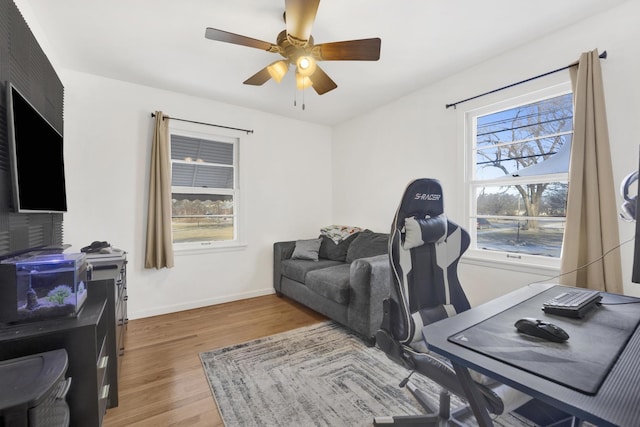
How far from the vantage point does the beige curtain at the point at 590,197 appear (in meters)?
1.87

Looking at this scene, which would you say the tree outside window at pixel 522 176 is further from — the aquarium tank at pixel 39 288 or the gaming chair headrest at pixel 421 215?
the aquarium tank at pixel 39 288

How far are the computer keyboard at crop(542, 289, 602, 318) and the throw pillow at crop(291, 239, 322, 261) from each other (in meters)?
2.71

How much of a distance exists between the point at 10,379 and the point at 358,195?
3.58m

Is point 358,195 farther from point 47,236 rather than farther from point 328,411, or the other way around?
point 47,236

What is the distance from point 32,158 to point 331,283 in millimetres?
2380

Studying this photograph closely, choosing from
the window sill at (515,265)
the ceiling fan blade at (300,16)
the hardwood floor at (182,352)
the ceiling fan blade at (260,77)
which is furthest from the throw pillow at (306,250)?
the ceiling fan blade at (300,16)

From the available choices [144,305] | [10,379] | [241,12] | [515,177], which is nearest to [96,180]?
[144,305]

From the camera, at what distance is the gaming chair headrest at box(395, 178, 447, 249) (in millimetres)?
1479

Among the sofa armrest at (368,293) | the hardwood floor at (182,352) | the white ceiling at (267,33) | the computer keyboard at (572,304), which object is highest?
the white ceiling at (267,33)

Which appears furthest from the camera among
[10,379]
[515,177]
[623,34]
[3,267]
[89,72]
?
[89,72]

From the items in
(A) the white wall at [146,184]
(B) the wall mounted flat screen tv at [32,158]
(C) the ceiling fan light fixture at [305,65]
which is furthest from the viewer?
(A) the white wall at [146,184]

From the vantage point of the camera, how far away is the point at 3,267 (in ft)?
4.01

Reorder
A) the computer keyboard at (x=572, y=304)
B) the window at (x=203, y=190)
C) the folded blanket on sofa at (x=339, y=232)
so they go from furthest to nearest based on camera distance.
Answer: the folded blanket on sofa at (x=339, y=232)
the window at (x=203, y=190)
the computer keyboard at (x=572, y=304)

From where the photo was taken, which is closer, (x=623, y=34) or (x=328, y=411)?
(x=328, y=411)
